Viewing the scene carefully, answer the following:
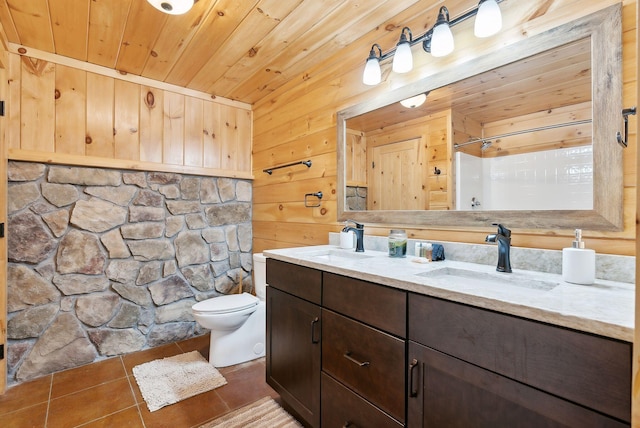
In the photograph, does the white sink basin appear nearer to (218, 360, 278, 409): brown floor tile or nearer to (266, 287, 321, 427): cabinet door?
(266, 287, 321, 427): cabinet door

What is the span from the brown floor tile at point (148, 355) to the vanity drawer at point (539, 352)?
84.4 inches

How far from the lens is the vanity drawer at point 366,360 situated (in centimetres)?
104

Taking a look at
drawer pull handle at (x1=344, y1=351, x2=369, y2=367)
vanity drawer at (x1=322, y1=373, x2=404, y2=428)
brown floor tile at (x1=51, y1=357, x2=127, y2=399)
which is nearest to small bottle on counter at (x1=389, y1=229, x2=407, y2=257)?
drawer pull handle at (x1=344, y1=351, x2=369, y2=367)

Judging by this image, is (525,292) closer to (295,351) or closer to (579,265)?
(579,265)

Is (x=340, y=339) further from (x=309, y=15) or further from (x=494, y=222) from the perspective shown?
(x=309, y=15)

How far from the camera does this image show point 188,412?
1665 mm

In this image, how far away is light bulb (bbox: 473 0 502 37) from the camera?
1221mm

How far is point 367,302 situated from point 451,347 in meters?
0.33

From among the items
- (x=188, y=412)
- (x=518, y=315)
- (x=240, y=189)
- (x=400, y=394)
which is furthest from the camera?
(x=240, y=189)

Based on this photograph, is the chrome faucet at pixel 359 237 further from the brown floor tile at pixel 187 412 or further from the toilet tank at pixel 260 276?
the brown floor tile at pixel 187 412

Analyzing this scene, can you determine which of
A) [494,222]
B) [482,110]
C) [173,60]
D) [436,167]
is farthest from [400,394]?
[173,60]

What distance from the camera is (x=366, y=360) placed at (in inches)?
44.9

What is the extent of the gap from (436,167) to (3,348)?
9.14 feet

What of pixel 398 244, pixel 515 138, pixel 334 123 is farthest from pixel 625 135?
pixel 334 123
